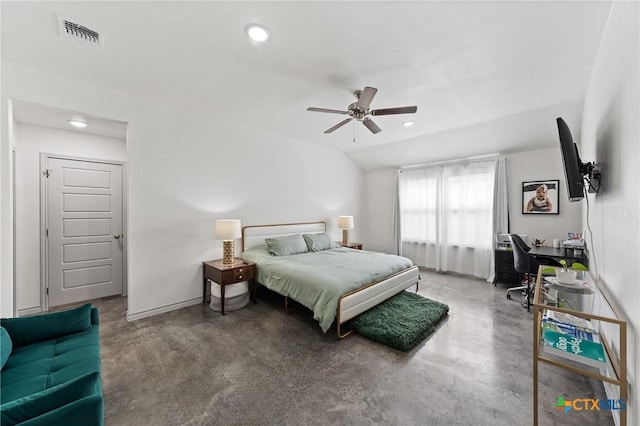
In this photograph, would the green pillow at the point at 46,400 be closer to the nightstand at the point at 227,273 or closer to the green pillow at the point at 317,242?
the nightstand at the point at 227,273

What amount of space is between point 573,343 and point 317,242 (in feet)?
11.8

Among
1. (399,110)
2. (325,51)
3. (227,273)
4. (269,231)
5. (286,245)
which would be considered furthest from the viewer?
(269,231)

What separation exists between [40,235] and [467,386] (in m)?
5.12

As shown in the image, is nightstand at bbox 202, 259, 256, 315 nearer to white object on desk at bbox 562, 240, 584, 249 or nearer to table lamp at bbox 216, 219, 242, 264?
table lamp at bbox 216, 219, 242, 264

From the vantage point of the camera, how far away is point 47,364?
1481 mm

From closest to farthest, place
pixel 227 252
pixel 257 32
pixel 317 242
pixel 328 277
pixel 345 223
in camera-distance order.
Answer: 1. pixel 257 32
2. pixel 328 277
3. pixel 227 252
4. pixel 317 242
5. pixel 345 223

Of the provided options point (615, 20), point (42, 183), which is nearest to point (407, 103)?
point (615, 20)

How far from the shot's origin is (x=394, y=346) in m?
2.39

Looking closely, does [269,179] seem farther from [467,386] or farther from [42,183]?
[467,386]

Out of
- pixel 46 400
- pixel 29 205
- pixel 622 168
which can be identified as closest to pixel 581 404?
pixel 622 168

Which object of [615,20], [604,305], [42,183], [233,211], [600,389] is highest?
[615,20]

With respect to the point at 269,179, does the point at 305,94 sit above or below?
above

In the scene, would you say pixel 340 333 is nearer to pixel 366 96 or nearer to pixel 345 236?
pixel 366 96

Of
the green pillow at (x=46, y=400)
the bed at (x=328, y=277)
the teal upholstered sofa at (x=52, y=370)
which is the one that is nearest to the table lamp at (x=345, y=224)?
the bed at (x=328, y=277)
